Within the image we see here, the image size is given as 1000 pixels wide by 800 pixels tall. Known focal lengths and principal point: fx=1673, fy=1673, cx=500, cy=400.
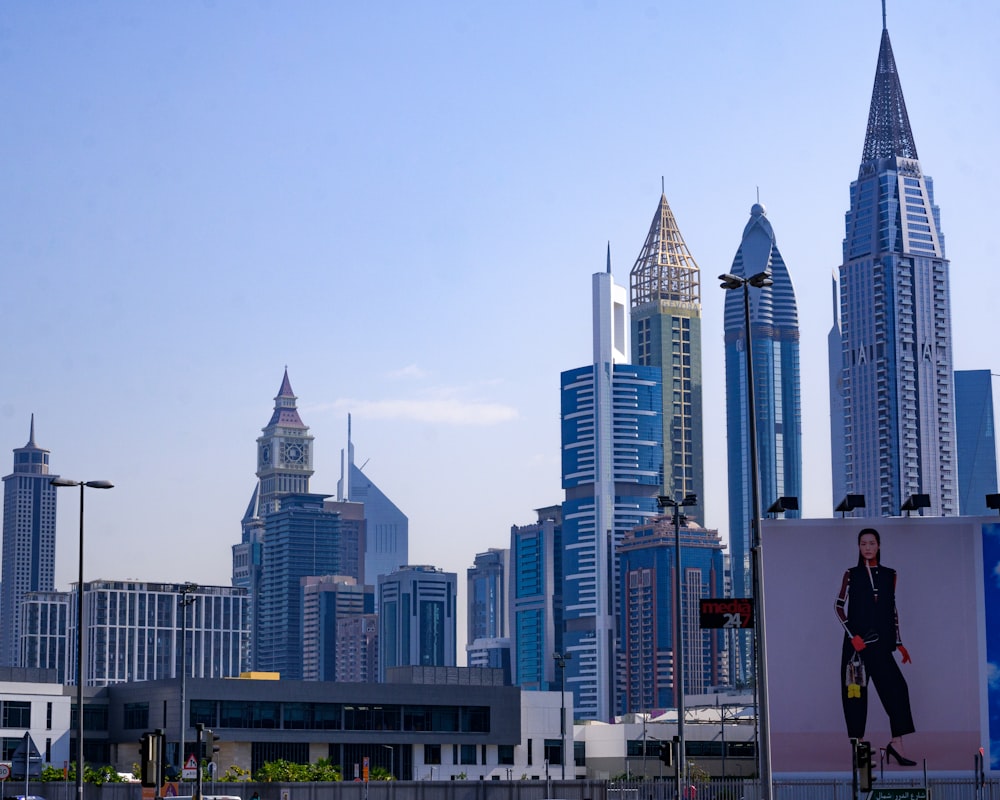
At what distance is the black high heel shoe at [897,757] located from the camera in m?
73.9

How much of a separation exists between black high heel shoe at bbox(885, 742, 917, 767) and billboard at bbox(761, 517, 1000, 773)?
235 millimetres

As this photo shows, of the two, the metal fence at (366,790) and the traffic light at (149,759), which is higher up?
the traffic light at (149,759)

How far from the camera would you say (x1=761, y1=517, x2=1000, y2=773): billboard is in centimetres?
7431

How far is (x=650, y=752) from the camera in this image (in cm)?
18112

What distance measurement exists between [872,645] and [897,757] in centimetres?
500

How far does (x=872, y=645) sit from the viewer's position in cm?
7456

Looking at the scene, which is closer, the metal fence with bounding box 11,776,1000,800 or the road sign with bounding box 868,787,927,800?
the road sign with bounding box 868,787,927,800


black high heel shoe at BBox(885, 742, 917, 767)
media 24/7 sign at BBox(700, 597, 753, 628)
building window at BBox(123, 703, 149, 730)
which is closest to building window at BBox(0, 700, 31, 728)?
building window at BBox(123, 703, 149, 730)

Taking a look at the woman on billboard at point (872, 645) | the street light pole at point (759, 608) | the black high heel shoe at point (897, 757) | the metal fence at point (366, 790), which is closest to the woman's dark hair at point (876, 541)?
the woman on billboard at point (872, 645)

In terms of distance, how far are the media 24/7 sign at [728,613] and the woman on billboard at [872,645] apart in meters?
27.5

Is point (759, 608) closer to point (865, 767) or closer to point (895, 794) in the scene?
point (865, 767)

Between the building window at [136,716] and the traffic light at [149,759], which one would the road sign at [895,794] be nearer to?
the traffic light at [149,759]

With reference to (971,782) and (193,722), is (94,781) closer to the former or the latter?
A: (193,722)

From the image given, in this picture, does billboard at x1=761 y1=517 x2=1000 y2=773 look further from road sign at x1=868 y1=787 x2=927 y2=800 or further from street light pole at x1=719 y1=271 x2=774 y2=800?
street light pole at x1=719 y1=271 x2=774 y2=800
